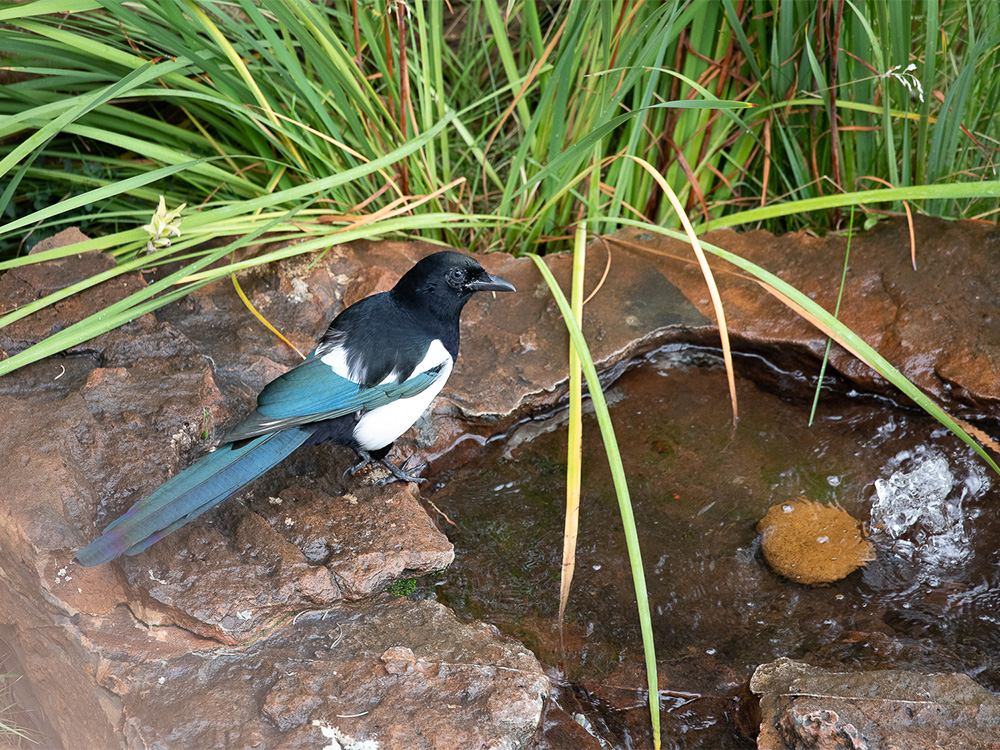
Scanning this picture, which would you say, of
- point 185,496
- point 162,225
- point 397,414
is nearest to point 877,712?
point 397,414

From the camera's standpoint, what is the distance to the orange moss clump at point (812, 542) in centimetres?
199

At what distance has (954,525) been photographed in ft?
6.88

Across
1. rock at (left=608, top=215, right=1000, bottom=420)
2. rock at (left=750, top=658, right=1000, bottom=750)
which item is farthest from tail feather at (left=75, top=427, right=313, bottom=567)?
rock at (left=608, top=215, right=1000, bottom=420)

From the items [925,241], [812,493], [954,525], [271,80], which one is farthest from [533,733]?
[271,80]

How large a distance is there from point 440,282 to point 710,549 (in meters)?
1.02

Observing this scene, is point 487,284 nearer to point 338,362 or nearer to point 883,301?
point 338,362

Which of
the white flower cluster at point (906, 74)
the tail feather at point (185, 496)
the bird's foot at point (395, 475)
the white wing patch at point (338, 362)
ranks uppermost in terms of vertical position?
the white flower cluster at point (906, 74)

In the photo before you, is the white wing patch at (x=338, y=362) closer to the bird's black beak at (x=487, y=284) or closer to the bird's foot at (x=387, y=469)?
the bird's foot at (x=387, y=469)

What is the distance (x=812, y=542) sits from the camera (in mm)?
2037

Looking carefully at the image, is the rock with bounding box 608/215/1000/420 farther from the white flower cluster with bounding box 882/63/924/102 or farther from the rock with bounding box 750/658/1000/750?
the rock with bounding box 750/658/1000/750

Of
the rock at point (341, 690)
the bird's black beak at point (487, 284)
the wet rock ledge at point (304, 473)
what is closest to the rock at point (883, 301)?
the wet rock ledge at point (304, 473)

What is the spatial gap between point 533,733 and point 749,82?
2.35 metres

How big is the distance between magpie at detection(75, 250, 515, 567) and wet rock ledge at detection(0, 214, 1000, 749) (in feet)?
0.51

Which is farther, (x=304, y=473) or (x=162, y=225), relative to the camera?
(x=304, y=473)
